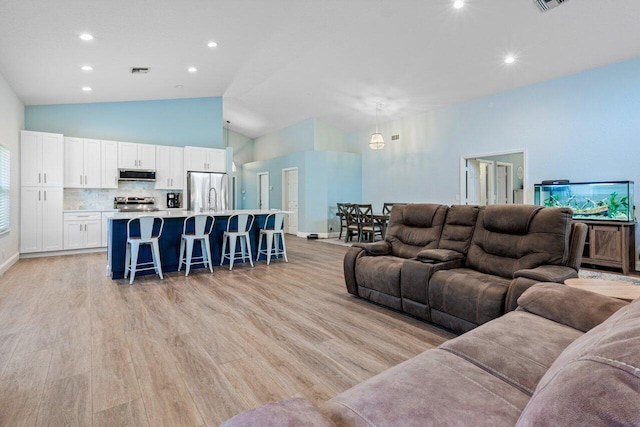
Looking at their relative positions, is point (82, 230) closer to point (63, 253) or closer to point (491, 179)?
point (63, 253)

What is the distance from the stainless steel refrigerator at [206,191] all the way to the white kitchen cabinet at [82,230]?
1.82 meters

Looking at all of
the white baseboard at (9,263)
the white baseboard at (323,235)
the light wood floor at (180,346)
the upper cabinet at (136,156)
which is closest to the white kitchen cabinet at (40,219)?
the white baseboard at (9,263)

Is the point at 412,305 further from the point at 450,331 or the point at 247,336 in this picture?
the point at 247,336

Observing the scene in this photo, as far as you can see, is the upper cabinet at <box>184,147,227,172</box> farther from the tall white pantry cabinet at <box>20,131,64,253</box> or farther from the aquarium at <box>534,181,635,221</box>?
the aquarium at <box>534,181,635,221</box>

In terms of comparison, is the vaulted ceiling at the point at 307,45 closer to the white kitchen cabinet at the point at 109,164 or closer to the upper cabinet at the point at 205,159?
the white kitchen cabinet at the point at 109,164

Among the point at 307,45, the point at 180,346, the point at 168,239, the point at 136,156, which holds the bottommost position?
the point at 180,346

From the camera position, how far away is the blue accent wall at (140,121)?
6.69 metres

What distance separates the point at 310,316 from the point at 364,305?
2.10ft

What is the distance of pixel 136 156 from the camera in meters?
7.16

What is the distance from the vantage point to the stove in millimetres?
7059

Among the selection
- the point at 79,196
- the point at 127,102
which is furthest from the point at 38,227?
the point at 127,102

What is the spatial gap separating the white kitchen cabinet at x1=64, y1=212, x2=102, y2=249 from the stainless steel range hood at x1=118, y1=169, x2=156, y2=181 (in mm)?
879

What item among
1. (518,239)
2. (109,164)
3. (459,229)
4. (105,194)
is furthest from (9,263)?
(518,239)

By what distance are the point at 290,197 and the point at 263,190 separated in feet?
5.56
